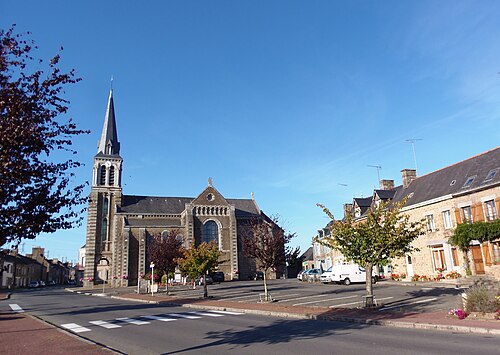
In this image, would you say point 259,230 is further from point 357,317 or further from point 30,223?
point 30,223

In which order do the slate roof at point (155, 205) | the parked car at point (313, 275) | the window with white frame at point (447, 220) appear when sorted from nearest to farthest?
the window with white frame at point (447, 220)
the parked car at point (313, 275)
the slate roof at point (155, 205)

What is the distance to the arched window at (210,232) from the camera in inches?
2122

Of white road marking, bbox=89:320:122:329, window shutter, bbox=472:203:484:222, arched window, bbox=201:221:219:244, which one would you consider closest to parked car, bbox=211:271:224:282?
arched window, bbox=201:221:219:244

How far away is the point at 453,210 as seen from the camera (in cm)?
2595

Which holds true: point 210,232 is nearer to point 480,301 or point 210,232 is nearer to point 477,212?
point 477,212

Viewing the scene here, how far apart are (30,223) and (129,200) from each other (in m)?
50.8

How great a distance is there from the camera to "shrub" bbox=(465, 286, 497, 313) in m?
11.4

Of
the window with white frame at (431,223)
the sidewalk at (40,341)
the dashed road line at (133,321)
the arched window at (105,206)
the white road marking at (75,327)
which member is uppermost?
the arched window at (105,206)

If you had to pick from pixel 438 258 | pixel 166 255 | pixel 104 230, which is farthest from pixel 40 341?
pixel 104 230

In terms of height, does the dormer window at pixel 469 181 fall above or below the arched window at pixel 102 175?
below

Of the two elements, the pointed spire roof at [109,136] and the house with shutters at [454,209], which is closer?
the house with shutters at [454,209]

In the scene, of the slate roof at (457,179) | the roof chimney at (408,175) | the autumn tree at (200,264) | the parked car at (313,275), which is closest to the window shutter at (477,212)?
the slate roof at (457,179)

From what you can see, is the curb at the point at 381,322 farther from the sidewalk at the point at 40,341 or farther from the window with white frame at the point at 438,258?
the window with white frame at the point at 438,258

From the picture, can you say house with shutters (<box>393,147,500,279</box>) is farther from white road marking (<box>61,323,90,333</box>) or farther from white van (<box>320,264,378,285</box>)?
white road marking (<box>61,323,90,333</box>)
